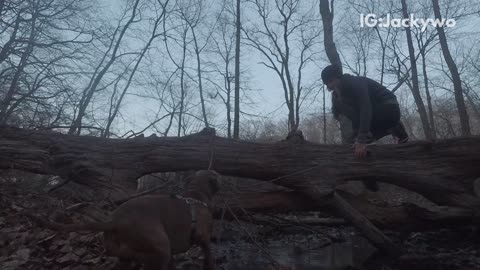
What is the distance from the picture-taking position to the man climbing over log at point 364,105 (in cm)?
518

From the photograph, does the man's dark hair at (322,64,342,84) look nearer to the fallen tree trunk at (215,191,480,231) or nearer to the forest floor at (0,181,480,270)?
the fallen tree trunk at (215,191,480,231)

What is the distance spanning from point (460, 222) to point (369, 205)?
1245mm

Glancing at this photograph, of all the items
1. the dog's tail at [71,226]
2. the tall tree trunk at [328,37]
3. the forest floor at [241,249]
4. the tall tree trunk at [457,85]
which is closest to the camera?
the dog's tail at [71,226]

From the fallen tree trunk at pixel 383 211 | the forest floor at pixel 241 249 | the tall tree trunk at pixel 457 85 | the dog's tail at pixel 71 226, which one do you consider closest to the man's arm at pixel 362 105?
the fallen tree trunk at pixel 383 211

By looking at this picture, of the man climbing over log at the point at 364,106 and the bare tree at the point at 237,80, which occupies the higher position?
the bare tree at the point at 237,80

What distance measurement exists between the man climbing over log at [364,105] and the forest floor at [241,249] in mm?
1525

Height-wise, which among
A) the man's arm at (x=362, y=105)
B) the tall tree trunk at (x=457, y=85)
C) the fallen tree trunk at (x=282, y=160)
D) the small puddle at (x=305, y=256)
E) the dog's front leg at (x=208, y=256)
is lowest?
the small puddle at (x=305, y=256)

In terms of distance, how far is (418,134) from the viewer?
40.9m

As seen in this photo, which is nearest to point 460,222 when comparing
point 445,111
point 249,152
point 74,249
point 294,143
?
point 294,143

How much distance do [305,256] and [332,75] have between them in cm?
265

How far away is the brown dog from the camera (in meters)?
2.73

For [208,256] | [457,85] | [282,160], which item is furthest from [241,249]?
[457,85]

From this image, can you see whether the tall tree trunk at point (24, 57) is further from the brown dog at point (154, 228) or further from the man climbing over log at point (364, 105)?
the brown dog at point (154, 228)

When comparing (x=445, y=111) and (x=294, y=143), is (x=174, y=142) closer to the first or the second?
(x=294, y=143)
